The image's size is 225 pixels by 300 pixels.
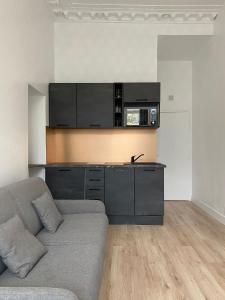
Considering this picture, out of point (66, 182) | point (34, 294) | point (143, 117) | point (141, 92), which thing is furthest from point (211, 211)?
point (34, 294)

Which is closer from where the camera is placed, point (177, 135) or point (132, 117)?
point (132, 117)

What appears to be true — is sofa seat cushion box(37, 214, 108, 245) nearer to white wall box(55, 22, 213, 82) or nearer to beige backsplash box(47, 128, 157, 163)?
beige backsplash box(47, 128, 157, 163)

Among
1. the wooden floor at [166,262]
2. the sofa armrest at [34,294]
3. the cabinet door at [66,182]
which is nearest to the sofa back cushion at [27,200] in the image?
the wooden floor at [166,262]

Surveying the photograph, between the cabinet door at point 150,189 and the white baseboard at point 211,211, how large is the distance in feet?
3.17

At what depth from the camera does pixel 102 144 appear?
5.08m

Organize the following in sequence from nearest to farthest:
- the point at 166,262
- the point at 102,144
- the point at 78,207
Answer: the point at 166,262
the point at 78,207
the point at 102,144

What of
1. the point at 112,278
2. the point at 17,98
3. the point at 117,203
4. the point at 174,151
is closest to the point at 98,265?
the point at 112,278

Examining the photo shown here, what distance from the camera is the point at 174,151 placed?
251 inches

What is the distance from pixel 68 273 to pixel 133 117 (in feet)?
11.1

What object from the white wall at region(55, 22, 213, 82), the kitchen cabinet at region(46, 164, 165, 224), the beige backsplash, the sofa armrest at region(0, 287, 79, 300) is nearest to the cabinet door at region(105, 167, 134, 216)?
the kitchen cabinet at region(46, 164, 165, 224)

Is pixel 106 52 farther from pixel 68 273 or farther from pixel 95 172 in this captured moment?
pixel 68 273

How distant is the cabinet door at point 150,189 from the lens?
432cm

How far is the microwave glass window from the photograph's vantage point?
15.5ft

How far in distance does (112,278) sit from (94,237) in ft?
1.73
